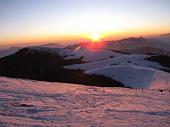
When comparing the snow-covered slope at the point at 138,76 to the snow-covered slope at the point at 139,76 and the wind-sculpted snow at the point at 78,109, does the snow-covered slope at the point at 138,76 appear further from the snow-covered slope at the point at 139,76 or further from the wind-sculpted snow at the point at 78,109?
the wind-sculpted snow at the point at 78,109

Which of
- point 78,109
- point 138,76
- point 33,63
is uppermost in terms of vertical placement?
point 78,109

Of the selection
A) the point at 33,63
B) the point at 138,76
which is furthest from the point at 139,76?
the point at 33,63

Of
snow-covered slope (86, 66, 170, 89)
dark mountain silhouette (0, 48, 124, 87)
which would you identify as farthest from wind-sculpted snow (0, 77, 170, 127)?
dark mountain silhouette (0, 48, 124, 87)

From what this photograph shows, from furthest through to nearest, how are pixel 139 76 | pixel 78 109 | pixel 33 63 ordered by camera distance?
pixel 33 63 → pixel 139 76 → pixel 78 109

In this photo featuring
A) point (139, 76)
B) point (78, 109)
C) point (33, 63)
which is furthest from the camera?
point (33, 63)

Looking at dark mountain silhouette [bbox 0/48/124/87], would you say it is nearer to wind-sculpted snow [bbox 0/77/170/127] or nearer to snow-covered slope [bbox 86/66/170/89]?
snow-covered slope [bbox 86/66/170/89]

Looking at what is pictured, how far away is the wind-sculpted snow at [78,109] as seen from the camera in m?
12.5

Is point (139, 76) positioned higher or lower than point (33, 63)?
lower

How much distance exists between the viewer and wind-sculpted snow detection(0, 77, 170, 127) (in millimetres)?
12516

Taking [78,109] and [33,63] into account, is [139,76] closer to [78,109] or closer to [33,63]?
[78,109]

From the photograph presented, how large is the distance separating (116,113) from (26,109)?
4.30 meters

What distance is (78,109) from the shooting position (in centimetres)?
1512

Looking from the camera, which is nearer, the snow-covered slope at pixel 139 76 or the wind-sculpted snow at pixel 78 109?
the wind-sculpted snow at pixel 78 109

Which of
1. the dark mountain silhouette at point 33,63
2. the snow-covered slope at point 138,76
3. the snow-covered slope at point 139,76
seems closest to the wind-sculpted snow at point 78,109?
the snow-covered slope at point 138,76
